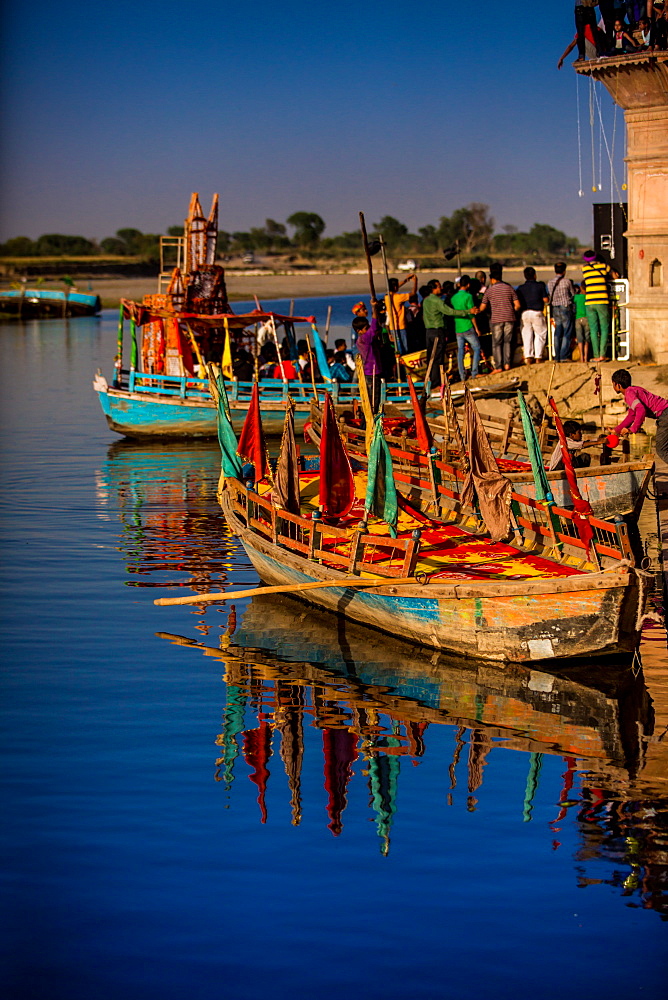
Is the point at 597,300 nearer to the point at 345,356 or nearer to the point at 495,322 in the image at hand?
the point at 495,322

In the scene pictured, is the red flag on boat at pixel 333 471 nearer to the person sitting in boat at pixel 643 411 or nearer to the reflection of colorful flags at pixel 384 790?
the person sitting in boat at pixel 643 411

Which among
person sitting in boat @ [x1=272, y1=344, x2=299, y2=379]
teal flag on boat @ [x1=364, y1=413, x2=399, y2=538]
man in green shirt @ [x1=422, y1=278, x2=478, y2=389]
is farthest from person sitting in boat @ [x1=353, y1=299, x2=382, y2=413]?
teal flag on boat @ [x1=364, y1=413, x2=399, y2=538]

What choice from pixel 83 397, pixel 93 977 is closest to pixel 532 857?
pixel 93 977

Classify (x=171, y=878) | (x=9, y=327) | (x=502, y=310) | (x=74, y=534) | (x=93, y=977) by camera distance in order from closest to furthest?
(x=93, y=977), (x=171, y=878), (x=74, y=534), (x=502, y=310), (x=9, y=327)

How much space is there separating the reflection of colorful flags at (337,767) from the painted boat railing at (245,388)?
13875 mm

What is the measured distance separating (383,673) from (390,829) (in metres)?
3.14

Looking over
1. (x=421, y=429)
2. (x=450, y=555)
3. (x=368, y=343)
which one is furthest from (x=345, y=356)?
(x=450, y=555)

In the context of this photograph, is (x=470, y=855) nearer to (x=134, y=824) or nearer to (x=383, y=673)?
(x=134, y=824)

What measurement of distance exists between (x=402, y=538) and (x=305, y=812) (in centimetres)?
403

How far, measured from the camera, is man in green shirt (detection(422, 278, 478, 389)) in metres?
22.1

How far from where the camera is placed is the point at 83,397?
35344mm

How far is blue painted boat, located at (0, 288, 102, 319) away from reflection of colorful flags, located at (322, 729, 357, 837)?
66.2 m

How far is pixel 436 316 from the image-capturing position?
22297 mm

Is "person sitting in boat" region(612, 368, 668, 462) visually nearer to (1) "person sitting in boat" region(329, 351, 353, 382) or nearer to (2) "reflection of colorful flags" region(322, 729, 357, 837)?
(2) "reflection of colorful flags" region(322, 729, 357, 837)
